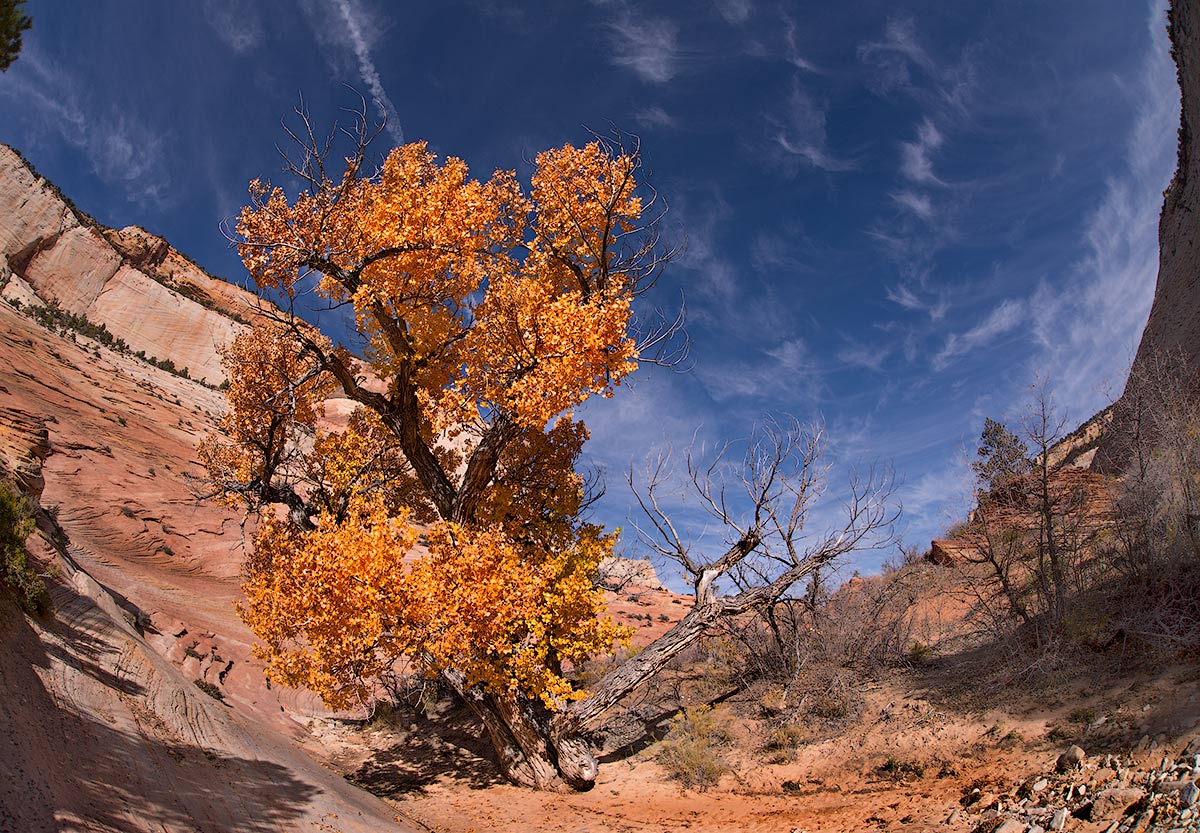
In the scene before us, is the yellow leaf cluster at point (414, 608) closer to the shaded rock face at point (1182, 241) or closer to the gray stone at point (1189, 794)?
the gray stone at point (1189, 794)

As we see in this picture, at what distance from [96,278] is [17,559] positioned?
59.8 meters

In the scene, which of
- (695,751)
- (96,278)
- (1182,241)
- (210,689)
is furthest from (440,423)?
(96,278)

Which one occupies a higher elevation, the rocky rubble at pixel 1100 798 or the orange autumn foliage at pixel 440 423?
the orange autumn foliage at pixel 440 423

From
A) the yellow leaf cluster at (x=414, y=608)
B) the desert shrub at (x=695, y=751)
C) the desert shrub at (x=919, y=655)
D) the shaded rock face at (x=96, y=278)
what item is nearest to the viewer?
the yellow leaf cluster at (x=414, y=608)

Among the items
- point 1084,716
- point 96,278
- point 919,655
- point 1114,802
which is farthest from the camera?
point 96,278

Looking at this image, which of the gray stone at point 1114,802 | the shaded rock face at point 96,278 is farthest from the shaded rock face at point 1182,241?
the shaded rock face at point 96,278

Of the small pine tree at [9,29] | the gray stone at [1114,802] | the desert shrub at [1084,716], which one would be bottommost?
the gray stone at [1114,802]

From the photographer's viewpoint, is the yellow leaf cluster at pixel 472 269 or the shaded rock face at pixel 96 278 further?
the shaded rock face at pixel 96 278

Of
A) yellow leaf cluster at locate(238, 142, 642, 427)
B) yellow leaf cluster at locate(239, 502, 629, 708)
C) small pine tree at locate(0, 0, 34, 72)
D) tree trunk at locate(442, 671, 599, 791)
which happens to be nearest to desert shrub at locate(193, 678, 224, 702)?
yellow leaf cluster at locate(239, 502, 629, 708)

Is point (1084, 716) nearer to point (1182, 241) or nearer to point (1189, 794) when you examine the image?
point (1189, 794)

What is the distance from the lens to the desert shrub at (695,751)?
11.4m

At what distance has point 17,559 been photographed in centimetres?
833

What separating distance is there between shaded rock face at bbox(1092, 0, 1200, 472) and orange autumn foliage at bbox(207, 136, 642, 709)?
1922 centimetres

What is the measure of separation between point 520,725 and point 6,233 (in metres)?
60.9
